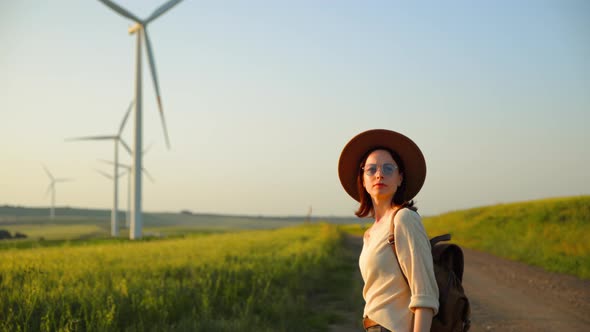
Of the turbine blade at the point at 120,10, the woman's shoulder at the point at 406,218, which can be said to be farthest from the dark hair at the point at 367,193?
the turbine blade at the point at 120,10

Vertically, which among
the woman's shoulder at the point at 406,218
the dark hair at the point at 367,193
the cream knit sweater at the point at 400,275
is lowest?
the cream knit sweater at the point at 400,275

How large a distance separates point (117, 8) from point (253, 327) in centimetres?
2985

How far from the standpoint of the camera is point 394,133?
3.07 m

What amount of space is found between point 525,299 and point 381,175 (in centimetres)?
898

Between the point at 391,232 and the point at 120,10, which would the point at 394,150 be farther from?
the point at 120,10

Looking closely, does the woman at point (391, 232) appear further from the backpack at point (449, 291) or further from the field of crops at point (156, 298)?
the field of crops at point (156, 298)

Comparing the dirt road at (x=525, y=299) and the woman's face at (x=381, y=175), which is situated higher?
the woman's face at (x=381, y=175)

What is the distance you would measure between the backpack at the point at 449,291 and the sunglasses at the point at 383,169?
0.34m

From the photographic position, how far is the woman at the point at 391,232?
2.59 metres

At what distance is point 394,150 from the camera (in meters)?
3.11

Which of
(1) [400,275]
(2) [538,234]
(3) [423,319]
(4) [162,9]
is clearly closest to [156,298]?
(1) [400,275]

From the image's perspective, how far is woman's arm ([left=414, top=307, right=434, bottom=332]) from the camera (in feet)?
8.29

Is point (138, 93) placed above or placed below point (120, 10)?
below

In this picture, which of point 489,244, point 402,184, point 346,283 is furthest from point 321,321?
point 489,244
